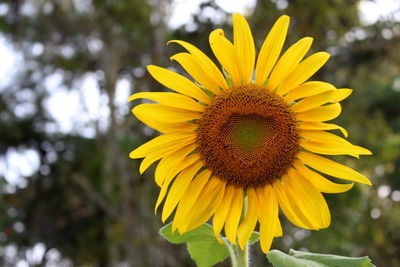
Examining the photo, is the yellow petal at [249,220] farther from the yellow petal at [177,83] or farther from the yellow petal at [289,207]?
the yellow petal at [177,83]

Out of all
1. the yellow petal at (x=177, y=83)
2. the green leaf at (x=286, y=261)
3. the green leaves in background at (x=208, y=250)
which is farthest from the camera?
the green leaves in background at (x=208, y=250)

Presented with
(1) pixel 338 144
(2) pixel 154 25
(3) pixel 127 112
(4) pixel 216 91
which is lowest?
(1) pixel 338 144

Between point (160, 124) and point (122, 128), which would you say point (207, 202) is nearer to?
point (160, 124)

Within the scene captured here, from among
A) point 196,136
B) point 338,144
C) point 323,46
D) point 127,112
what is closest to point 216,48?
point 196,136

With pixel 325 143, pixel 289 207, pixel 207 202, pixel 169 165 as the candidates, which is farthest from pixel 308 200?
pixel 169 165

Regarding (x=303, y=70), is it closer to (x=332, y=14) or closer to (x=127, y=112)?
(x=332, y=14)

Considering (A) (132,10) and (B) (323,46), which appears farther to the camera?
(A) (132,10)

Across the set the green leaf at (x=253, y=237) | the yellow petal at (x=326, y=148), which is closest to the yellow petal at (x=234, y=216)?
the green leaf at (x=253, y=237)
